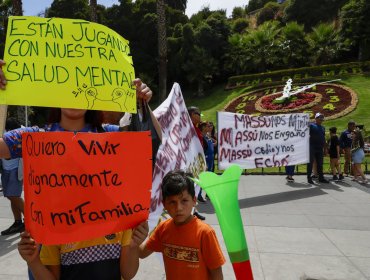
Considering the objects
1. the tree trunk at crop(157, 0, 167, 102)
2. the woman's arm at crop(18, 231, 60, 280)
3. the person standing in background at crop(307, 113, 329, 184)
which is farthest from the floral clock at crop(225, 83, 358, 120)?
the woman's arm at crop(18, 231, 60, 280)

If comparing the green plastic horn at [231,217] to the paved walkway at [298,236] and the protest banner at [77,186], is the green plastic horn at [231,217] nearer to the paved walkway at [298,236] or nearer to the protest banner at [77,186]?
the protest banner at [77,186]

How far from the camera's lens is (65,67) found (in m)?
1.70

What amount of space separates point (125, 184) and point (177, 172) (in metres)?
0.56

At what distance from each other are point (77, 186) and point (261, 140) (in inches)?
264

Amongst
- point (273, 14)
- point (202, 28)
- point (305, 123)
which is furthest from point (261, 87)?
point (273, 14)

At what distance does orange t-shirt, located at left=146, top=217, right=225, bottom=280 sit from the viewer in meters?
1.92

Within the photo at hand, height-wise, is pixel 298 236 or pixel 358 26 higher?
pixel 358 26

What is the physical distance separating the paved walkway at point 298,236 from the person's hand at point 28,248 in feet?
6.91

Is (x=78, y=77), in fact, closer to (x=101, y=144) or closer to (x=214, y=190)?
(x=101, y=144)

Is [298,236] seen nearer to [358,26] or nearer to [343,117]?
[343,117]

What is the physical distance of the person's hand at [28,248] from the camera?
152cm

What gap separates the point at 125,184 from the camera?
1623mm

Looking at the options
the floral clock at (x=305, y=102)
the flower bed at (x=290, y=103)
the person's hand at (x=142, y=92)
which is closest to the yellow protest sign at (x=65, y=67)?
the person's hand at (x=142, y=92)

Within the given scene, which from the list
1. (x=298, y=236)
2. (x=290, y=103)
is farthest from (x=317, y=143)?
(x=290, y=103)
